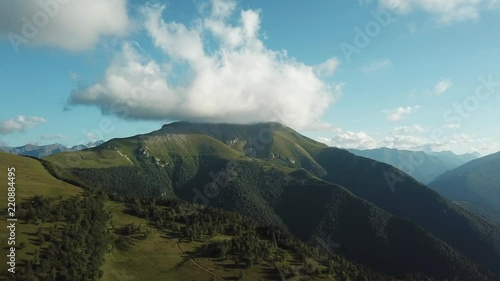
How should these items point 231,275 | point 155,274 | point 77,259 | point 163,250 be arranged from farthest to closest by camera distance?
1. point 163,250
2. point 231,275
3. point 155,274
4. point 77,259

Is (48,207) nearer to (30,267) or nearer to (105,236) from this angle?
(105,236)

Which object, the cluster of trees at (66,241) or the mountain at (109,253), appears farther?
the mountain at (109,253)

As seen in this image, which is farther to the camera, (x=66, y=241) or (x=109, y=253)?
(x=109, y=253)

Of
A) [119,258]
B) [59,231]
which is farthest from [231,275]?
[59,231]

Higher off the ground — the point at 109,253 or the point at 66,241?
the point at 66,241

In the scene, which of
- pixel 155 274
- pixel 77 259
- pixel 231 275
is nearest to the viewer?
pixel 77 259

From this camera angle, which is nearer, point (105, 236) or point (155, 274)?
point (155, 274)

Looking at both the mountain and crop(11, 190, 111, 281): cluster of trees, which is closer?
crop(11, 190, 111, 281): cluster of trees

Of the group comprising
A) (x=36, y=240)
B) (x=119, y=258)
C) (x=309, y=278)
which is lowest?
(x=309, y=278)
